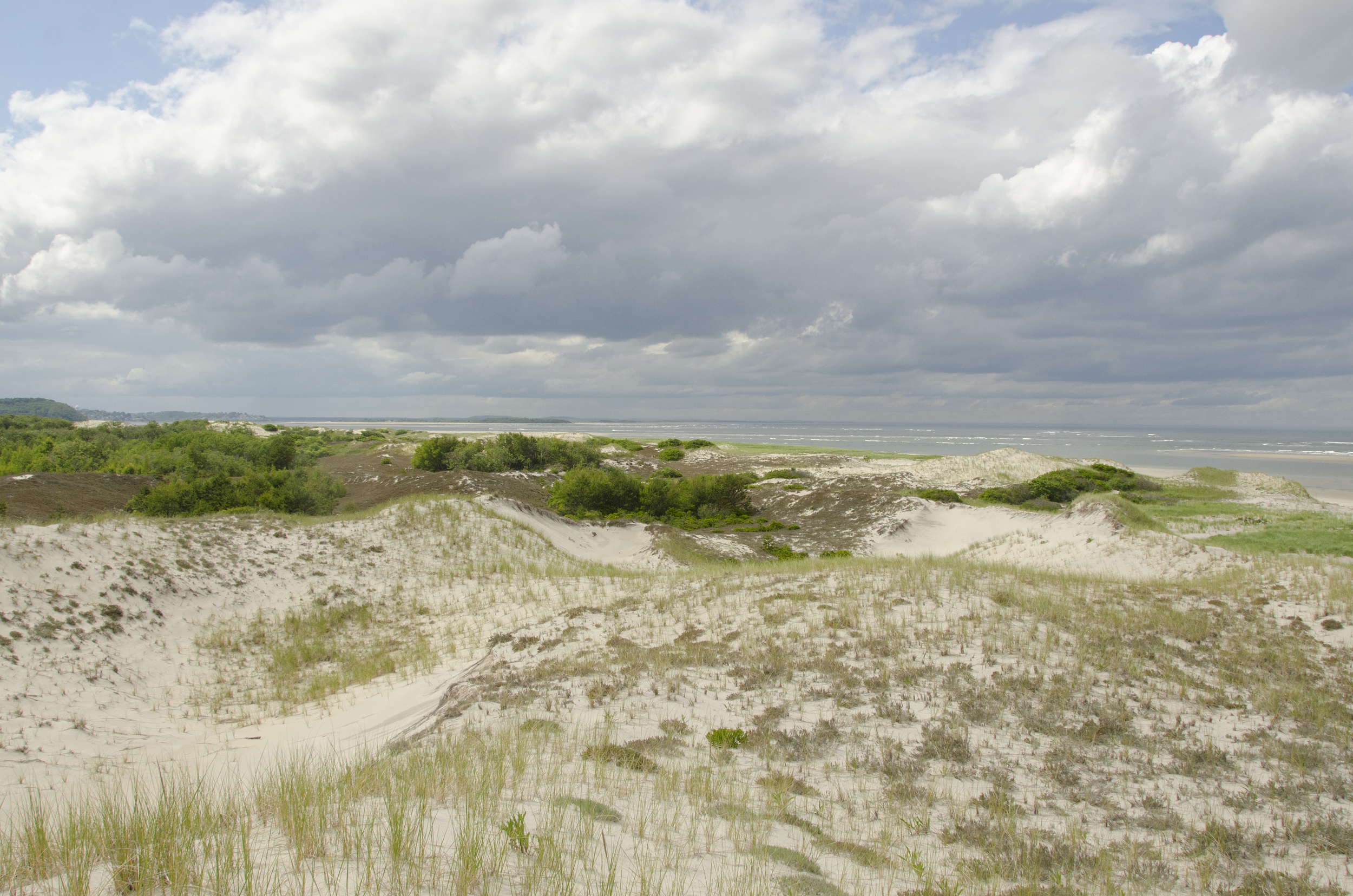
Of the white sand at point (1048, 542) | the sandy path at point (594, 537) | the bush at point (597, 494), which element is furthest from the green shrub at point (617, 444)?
Result: the white sand at point (1048, 542)

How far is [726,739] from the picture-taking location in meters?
6.36

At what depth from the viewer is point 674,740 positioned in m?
6.35

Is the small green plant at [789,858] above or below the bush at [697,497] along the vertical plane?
above

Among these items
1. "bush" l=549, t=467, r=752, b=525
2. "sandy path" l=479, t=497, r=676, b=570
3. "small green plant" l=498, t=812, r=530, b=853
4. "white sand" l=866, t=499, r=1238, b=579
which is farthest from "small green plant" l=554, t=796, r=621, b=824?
"bush" l=549, t=467, r=752, b=525

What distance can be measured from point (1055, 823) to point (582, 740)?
4.20m

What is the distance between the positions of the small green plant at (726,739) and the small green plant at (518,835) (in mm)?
2743

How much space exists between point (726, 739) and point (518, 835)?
3.01 metres

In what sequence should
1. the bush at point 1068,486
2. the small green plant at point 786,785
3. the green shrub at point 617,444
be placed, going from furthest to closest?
the green shrub at point 617,444, the bush at point 1068,486, the small green plant at point 786,785

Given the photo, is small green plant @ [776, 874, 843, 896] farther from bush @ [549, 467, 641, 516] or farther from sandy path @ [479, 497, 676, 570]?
bush @ [549, 467, 641, 516]

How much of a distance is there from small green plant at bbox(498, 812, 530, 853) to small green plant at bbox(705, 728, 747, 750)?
2.74 metres

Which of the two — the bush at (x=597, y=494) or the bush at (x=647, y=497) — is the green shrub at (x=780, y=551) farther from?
the bush at (x=597, y=494)

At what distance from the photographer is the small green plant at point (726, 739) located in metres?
6.25

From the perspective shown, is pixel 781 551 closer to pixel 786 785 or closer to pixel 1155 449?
pixel 786 785

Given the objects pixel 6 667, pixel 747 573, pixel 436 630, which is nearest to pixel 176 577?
pixel 6 667
